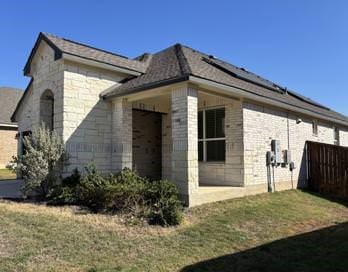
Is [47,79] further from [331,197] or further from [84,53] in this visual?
[331,197]

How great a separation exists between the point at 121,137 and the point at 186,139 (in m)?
2.67

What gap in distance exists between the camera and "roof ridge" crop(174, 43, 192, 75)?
9003 millimetres

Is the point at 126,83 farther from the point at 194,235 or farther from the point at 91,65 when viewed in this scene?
the point at 194,235

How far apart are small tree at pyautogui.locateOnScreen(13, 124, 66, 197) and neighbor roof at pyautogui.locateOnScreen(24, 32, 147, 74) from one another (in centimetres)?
252

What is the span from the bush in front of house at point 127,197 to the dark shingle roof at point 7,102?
18.4m

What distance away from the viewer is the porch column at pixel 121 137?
10.3 meters

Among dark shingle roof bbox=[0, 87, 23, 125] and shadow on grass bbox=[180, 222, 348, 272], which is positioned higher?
dark shingle roof bbox=[0, 87, 23, 125]

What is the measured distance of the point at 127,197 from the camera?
25.3 ft

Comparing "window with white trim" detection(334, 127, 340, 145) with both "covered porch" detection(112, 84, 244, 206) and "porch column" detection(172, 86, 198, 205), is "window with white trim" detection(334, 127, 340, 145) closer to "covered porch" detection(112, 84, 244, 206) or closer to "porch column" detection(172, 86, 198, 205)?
"covered porch" detection(112, 84, 244, 206)

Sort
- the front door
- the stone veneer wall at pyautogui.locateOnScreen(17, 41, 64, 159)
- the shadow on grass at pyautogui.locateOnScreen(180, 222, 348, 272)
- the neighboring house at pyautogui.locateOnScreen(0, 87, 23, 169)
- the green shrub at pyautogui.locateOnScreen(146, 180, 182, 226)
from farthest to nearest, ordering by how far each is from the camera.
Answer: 1. the neighboring house at pyautogui.locateOnScreen(0, 87, 23, 169)
2. the front door
3. the stone veneer wall at pyautogui.locateOnScreen(17, 41, 64, 159)
4. the green shrub at pyautogui.locateOnScreen(146, 180, 182, 226)
5. the shadow on grass at pyautogui.locateOnScreen(180, 222, 348, 272)

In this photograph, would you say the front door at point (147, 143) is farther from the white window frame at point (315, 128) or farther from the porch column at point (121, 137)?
the white window frame at point (315, 128)

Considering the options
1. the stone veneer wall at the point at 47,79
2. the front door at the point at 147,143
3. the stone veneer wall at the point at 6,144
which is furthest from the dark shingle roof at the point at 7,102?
the front door at the point at 147,143

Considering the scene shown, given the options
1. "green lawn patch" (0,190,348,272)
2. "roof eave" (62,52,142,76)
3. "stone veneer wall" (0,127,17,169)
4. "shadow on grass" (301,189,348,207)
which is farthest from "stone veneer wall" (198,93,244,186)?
"stone veneer wall" (0,127,17,169)

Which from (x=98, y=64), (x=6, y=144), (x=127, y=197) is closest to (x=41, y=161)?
(x=127, y=197)
